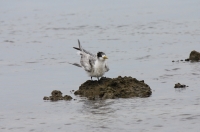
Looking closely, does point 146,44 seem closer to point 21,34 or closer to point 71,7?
point 21,34

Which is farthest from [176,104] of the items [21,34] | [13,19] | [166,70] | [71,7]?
[71,7]

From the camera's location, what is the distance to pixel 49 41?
1978 centimetres

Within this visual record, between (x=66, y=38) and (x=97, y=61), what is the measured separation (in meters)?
8.53

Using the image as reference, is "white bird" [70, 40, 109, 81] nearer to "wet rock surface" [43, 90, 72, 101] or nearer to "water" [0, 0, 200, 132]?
"water" [0, 0, 200, 132]

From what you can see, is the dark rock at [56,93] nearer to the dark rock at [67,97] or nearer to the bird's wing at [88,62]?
the dark rock at [67,97]

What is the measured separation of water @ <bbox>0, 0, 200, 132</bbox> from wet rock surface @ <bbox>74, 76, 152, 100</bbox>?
0.75 feet

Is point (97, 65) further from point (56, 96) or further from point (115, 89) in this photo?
point (56, 96)

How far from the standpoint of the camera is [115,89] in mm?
11305

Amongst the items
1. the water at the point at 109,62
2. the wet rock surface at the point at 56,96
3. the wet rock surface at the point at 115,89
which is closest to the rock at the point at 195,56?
the water at the point at 109,62

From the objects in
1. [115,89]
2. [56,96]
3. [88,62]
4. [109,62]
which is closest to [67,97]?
[56,96]

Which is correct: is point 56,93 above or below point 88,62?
below

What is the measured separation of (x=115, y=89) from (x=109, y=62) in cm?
407

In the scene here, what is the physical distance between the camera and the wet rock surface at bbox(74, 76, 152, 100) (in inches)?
439

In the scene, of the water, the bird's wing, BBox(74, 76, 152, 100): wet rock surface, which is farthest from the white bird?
the water
